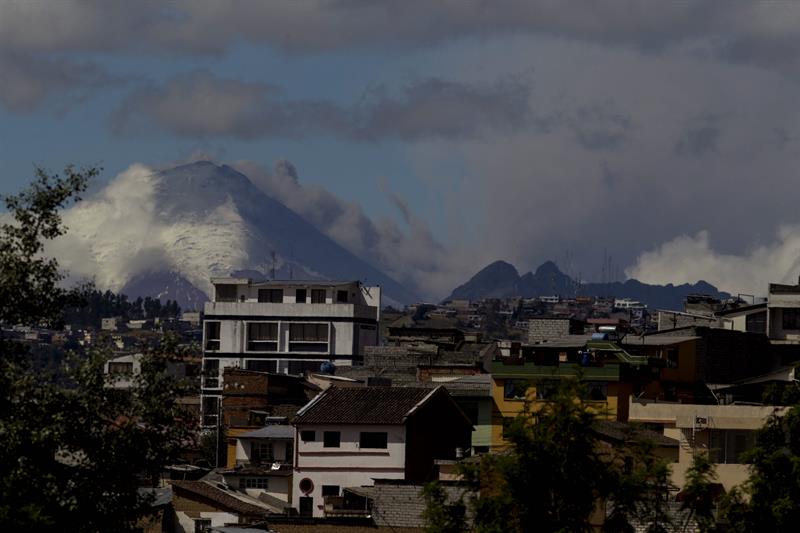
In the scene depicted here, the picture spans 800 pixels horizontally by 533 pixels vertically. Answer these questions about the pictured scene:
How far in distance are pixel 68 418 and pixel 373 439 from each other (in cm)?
4139

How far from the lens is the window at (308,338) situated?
560 feet

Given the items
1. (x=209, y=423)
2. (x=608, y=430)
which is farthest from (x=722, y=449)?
(x=209, y=423)

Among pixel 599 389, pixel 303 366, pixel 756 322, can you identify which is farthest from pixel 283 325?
pixel 599 389

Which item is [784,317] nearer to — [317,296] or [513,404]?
[513,404]

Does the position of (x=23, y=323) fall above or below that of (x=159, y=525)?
above

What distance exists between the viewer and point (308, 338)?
171125 millimetres

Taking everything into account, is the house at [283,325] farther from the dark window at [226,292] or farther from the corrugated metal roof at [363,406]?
the corrugated metal roof at [363,406]

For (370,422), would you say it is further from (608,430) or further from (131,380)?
(131,380)

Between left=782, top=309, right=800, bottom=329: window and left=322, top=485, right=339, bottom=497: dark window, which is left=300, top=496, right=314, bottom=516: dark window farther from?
left=782, top=309, right=800, bottom=329: window

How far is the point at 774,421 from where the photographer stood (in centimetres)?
5203

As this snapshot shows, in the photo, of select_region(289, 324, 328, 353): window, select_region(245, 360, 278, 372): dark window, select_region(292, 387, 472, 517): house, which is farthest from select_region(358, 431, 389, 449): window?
select_region(289, 324, 328, 353): window

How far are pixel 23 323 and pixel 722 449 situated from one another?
33698 millimetres

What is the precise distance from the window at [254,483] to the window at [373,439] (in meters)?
4.30

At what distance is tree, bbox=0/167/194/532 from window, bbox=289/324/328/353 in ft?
420
